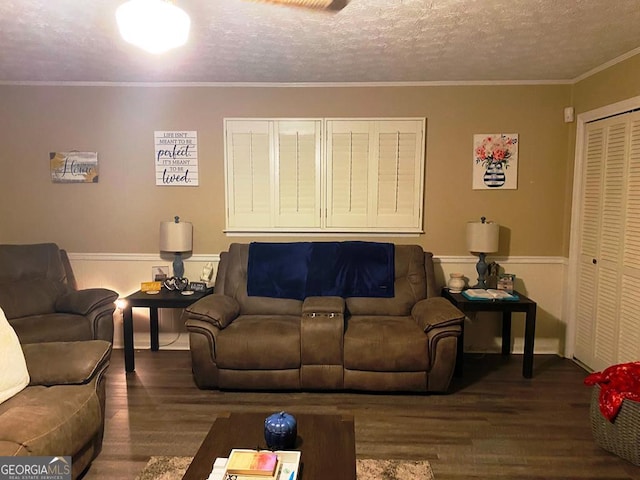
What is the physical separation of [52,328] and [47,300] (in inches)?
18.5

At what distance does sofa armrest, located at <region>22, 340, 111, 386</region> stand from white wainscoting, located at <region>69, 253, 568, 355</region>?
168 centimetres

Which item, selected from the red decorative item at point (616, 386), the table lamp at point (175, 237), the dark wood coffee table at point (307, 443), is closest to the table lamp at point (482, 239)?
the red decorative item at point (616, 386)

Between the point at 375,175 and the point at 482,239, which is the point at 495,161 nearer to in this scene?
the point at 482,239

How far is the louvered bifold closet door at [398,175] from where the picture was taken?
384 cm

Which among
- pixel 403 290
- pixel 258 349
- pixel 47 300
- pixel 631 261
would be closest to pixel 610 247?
pixel 631 261

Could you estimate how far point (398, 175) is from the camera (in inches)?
153

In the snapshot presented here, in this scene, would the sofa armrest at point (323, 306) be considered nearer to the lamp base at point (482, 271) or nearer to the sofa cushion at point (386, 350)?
the sofa cushion at point (386, 350)

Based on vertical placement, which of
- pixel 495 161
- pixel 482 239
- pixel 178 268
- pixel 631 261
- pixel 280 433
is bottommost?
pixel 280 433

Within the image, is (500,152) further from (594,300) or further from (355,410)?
(355,410)

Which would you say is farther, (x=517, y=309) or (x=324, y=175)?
(x=324, y=175)

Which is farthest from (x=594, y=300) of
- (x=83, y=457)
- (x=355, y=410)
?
(x=83, y=457)

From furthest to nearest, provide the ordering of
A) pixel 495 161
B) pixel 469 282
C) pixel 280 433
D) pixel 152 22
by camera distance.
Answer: pixel 469 282, pixel 495 161, pixel 280 433, pixel 152 22

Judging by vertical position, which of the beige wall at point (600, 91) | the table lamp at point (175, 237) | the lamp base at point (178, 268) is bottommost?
the lamp base at point (178, 268)

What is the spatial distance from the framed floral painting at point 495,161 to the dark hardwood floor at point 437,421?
5.00 ft
